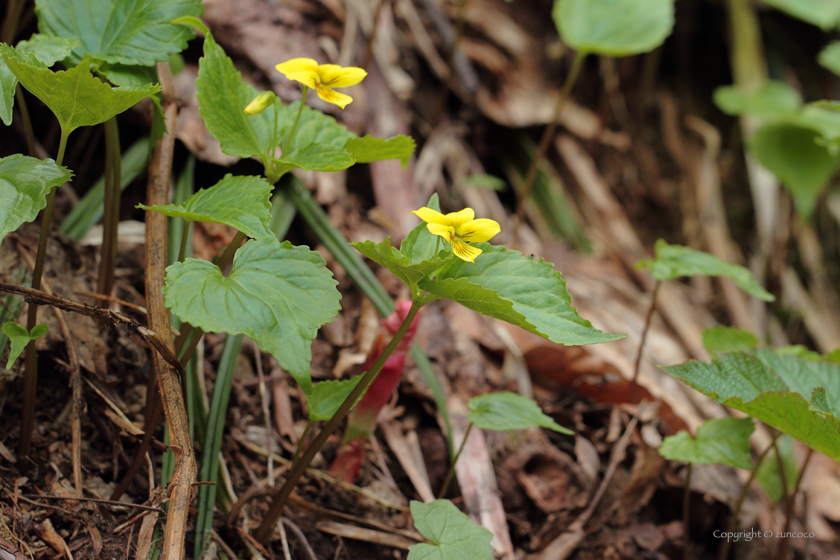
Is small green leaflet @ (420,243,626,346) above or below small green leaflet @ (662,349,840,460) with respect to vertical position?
above

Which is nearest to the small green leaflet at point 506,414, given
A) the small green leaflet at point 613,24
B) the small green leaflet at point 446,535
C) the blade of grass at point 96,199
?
the small green leaflet at point 446,535

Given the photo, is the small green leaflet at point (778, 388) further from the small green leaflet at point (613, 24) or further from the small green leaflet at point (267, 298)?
the small green leaflet at point (613, 24)

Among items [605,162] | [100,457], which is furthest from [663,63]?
[100,457]

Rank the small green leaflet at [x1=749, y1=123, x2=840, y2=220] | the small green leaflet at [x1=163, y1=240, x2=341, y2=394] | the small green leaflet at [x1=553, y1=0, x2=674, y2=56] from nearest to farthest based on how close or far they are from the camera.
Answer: the small green leaflet at [x1=163, y1=240, x2=341, y2=394]
the small green leaflet at [x1=553, y1=0, x2=674, y2=56]
the small green leaflet at [x1=749, y1=123, x2=840, y2=220]

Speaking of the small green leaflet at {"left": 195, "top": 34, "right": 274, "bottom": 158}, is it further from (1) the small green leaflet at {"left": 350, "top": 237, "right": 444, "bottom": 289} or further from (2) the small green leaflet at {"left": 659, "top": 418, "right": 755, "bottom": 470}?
(2) the small green leaflet at {"left": 659, "top": 418, "right": 755, "bottom": 470}

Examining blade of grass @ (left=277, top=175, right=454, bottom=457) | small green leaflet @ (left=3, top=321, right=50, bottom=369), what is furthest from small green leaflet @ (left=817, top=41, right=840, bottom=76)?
small green leaflet @ (left=3, top=321, right=50, bottom=369)

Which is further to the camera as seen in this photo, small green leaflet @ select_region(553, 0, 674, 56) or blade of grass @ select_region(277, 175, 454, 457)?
small green leaflet @ select_region(553, 0, 674, 56)

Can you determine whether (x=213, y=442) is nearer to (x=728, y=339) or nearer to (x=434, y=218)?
(x=434, y=218)
